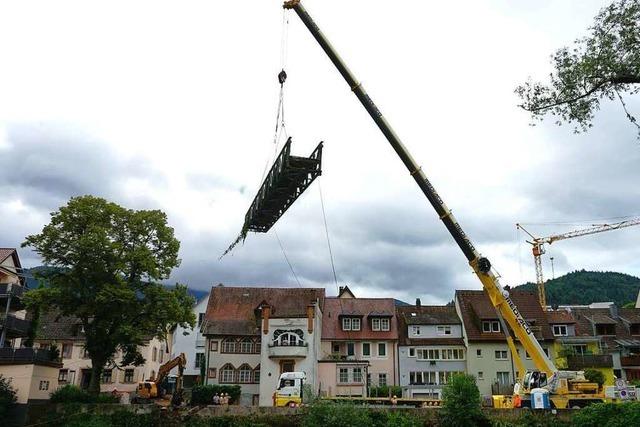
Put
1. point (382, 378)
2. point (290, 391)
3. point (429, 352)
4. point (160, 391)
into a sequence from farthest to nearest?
point (429, 352) < point (382, 378) < point (160, 391) < point (290, 391)

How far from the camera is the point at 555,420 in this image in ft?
108

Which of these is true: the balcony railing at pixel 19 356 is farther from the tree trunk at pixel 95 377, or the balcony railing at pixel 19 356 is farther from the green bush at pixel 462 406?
the green bush at pixel 462 406

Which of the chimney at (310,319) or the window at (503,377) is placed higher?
the chimney at (310,319)

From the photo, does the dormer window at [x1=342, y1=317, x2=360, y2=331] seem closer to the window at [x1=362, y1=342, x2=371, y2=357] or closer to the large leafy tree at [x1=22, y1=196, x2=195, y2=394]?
the window at [x1=362, y1=342, x2=371, y2=357]

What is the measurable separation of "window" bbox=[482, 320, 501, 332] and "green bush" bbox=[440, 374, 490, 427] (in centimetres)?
2638

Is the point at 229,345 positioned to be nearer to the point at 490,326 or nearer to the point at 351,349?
the point at 351,349

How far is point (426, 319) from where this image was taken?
61.8m

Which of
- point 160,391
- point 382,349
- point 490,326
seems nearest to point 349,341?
point 382,349

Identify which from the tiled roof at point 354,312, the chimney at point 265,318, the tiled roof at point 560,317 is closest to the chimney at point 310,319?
the chimney at point 265,318

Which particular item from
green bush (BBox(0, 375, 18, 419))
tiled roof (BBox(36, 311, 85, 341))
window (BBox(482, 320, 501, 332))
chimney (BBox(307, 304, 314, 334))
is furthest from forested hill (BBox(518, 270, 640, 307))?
green bush (BBox(0, 375, 18, 419))

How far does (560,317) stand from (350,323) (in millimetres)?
23164

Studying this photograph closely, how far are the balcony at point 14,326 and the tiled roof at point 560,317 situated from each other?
52.3 m

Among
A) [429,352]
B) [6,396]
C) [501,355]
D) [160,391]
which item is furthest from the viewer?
[429,352]

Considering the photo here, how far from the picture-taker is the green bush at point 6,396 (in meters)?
39.6
